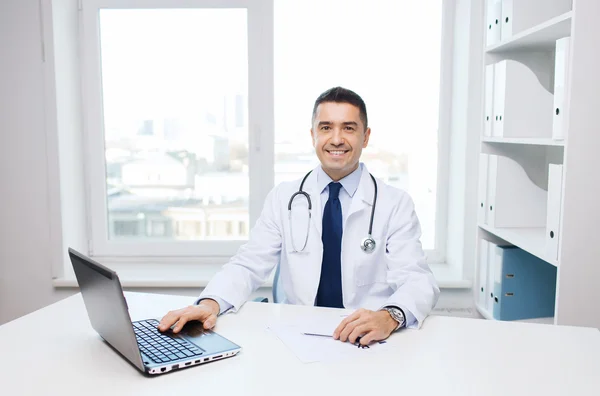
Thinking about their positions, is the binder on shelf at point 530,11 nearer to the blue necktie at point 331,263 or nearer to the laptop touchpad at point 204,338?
the blue necktie at point 331,263

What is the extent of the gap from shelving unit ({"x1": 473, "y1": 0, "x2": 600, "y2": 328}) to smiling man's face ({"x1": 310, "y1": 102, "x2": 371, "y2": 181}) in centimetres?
60

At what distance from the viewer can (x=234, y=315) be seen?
142 cm

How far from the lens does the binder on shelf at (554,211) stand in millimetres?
1617

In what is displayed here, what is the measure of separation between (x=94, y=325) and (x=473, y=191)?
1.82m

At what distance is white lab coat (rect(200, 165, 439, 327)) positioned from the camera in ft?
5.48

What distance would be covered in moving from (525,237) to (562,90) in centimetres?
61

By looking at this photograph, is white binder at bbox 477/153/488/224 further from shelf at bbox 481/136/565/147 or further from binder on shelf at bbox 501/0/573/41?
binder on shelf at bbox 501/0/573/41

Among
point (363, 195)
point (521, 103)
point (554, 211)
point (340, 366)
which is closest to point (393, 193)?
point (363, 195)

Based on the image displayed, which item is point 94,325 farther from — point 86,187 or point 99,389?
point 86,187

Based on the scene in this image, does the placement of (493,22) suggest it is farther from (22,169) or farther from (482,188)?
(22,169)

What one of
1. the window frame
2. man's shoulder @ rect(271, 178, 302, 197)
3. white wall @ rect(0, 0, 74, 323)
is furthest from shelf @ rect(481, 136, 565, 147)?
white wall @ rect(0, 0, 74, 323)

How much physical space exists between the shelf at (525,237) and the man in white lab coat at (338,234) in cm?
44

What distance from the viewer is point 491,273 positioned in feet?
7.23

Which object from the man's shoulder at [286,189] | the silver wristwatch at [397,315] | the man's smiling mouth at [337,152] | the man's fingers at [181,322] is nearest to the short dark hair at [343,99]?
the man's smiling mouth at [337,152]
